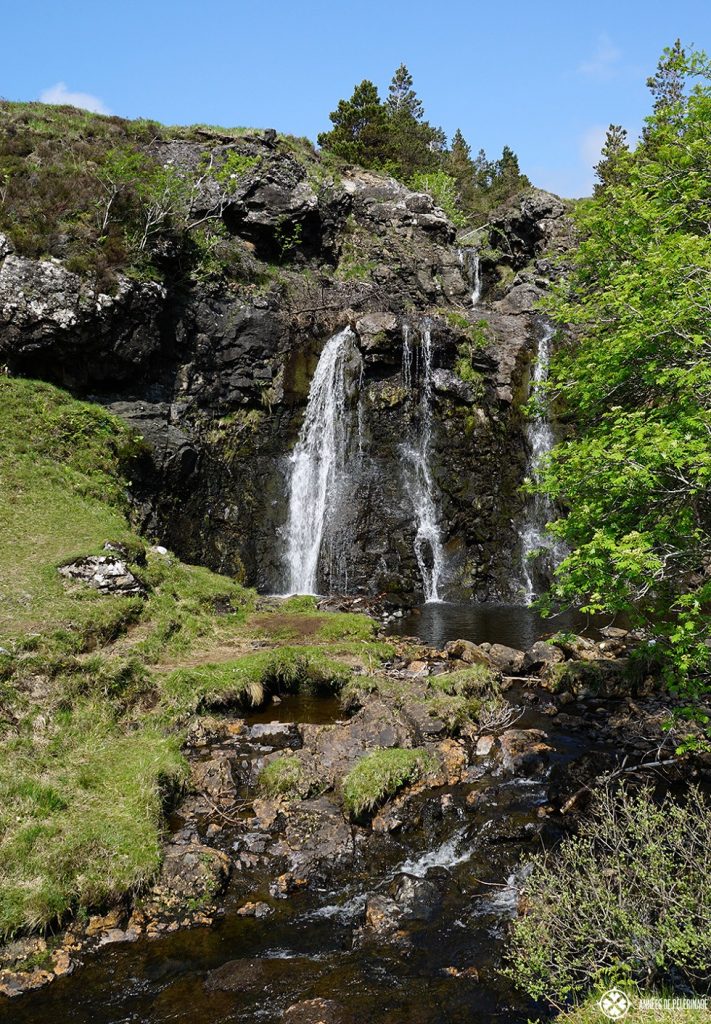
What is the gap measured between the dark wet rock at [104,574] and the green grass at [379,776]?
30.7ft

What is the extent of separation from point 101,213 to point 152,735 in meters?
25.2

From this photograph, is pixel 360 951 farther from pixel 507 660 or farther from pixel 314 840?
pixel 507 660

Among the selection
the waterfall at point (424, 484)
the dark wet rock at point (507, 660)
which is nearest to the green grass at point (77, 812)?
the dark wet rock at point (507, 660)

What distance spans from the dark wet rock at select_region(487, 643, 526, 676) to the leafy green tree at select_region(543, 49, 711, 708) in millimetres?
7329

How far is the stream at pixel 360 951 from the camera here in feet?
24.2

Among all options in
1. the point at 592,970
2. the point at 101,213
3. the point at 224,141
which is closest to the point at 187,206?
the point at 101,213

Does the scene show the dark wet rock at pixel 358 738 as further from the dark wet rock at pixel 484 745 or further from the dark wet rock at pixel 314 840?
the dark wet rock at pixel 484 745

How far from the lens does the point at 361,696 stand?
15523 millimetres

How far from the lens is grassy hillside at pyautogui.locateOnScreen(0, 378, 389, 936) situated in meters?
9.48

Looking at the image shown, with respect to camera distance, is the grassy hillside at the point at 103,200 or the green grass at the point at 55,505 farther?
the grassy hillside at the point at 103,200

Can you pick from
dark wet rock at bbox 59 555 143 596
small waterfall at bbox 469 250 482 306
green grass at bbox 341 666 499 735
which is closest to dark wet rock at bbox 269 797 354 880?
green grass at bbox 341 666 499 735

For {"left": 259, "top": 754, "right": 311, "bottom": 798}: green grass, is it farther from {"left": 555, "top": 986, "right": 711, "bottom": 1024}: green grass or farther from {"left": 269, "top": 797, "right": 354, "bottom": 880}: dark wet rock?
{"left": 555, "top": 986, "right": 711, "bottom": 1024}: green grass

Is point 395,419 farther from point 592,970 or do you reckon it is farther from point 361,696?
point 592,970

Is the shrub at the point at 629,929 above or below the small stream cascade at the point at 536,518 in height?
below
